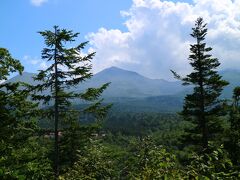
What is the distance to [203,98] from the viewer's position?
31.5m

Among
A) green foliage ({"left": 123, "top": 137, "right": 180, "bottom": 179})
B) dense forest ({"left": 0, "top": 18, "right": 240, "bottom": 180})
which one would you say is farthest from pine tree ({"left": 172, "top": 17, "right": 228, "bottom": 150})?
green foliage ({"left": 123, "top": 137, "right": 180, "bottom": 179})

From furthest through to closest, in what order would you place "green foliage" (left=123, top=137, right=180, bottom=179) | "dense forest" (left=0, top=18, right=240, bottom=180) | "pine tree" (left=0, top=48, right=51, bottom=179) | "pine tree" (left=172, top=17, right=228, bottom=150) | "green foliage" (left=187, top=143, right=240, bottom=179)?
"pine tree" (left=172, top=17, right=228, bottom=150) < "pine tree" (left=0, top=48, right=51, bottom=179) < "dense forest" (left=0, top=18, right=240, bottom=180) < "green foliage" (left=123, top=137, right=180, bottom=179) < "green foliage" (left=187, top=143, right=240, bottom=179)

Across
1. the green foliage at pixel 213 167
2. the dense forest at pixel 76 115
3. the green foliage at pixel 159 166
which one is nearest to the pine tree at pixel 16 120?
the dense forest at pixel 76 115

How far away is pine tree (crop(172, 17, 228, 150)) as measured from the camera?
103 ft

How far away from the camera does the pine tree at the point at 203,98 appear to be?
103 ft

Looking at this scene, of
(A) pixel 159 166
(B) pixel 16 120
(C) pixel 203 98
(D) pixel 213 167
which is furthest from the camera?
(C) pixel 203 98

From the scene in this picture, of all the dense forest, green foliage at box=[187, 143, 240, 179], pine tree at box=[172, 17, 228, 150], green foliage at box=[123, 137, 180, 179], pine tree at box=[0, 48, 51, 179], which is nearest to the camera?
green foliage at box=[187, 143, 240, 179]

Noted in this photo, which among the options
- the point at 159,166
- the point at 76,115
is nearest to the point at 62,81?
the point at 76,115

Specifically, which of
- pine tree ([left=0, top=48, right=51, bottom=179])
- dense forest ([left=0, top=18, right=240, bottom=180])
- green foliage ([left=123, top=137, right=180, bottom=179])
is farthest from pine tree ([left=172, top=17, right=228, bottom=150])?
green foliage ([left=123, top=137, right=180, bottom=179])

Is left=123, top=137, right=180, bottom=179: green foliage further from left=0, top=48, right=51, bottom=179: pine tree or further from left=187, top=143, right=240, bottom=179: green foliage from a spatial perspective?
left=0, top=48, right=51, bottom=179: pine tree

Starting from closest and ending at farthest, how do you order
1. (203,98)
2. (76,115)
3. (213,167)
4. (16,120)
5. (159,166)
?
1. (213,167)
2. (159,166)
3. (16,120)
4. (76,115)
5. (203,98)

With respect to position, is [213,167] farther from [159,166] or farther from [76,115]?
[76,115]

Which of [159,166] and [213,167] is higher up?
[213,167]

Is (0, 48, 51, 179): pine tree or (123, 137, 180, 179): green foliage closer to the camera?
(123, 137, 180, 179): green foliage
